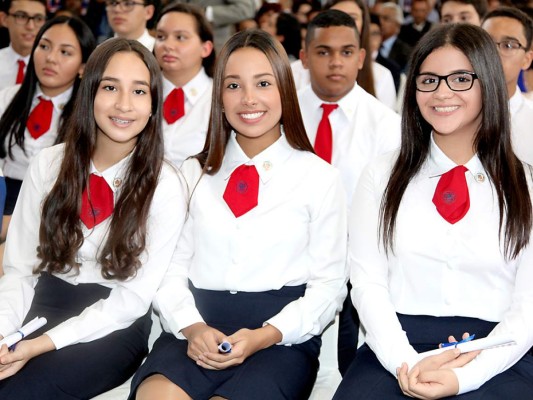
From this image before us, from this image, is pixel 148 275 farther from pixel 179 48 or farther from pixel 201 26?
pixel 201 26

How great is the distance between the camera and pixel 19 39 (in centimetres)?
423

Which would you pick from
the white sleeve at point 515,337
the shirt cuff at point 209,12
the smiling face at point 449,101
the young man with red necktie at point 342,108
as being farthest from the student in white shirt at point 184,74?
the white sleeve at point 515,337

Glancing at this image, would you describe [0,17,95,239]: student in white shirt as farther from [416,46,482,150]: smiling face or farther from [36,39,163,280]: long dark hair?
[416,46,482,150]: smiling face

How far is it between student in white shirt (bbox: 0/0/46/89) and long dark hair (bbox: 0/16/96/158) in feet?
2.67

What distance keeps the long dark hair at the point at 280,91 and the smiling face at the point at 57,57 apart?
117 cm

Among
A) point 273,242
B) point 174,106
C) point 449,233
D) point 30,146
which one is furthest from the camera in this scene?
point 174,106

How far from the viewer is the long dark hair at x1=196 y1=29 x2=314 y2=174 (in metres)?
2.28

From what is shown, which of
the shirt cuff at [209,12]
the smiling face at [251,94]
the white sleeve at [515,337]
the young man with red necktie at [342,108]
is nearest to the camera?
the white sleeve at [515,337]

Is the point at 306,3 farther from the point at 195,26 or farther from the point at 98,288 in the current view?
the point at 98,288

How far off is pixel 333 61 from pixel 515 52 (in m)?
0.76

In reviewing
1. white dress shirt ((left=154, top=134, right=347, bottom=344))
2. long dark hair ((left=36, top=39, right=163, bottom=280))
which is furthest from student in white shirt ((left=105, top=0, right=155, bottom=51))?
white dress shirt ((left=154, top=134, right=347, bottom=344))

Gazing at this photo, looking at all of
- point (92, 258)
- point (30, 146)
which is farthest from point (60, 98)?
point (92, 258)

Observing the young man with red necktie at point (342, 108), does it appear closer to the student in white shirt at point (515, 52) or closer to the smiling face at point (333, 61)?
the smiling face at point (333, 61)

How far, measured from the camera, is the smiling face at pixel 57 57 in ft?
10.6
